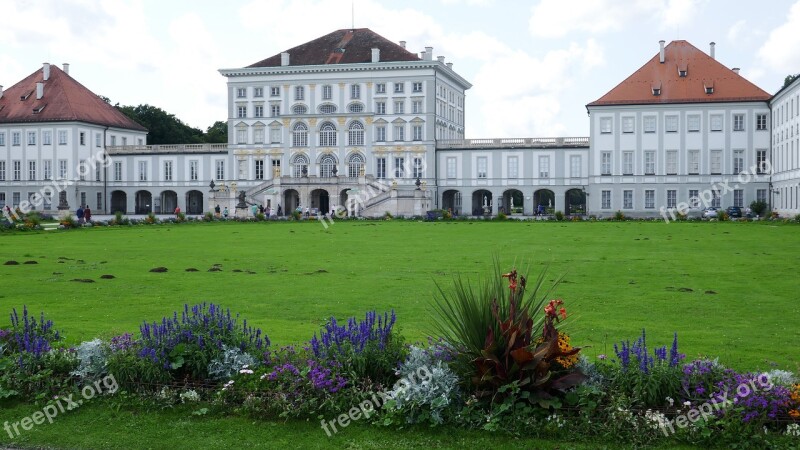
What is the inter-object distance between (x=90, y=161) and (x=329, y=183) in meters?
25.0

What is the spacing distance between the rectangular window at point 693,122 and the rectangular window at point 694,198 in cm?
484

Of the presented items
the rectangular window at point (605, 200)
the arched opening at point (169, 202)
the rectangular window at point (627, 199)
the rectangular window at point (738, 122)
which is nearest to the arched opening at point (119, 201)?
the arched opening at point (169, 202)

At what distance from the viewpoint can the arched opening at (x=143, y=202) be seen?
8525 centimetres

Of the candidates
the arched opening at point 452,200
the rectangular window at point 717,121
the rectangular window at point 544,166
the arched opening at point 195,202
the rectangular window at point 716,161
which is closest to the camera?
the rectangular window at point 717,121

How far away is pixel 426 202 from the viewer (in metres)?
69.6

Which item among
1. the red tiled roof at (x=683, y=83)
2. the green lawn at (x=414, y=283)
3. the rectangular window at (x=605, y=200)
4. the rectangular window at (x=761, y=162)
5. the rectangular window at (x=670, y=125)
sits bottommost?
the green lawn at (x=414, y=283)

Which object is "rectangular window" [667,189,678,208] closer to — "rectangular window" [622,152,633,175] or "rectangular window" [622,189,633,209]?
"rectangular window" [622,189,633,209]

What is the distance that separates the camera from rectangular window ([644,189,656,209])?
68.0 meters

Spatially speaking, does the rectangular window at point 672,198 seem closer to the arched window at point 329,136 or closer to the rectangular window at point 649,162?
the rectangular window at point 649,162

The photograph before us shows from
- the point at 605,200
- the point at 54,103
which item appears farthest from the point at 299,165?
the point at 605,200

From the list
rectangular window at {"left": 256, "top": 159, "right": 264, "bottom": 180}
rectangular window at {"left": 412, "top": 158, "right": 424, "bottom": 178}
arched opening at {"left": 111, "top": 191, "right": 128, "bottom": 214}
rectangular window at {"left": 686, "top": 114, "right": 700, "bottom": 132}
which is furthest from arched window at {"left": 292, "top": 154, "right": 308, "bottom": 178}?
rectangular window at {"left": 686, "top": 114, "right": 700, "bottom": 132}

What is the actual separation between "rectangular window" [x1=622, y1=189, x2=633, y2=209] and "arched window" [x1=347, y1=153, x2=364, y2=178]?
23.3m

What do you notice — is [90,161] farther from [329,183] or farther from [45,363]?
[45,363]

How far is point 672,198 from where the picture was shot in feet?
222
